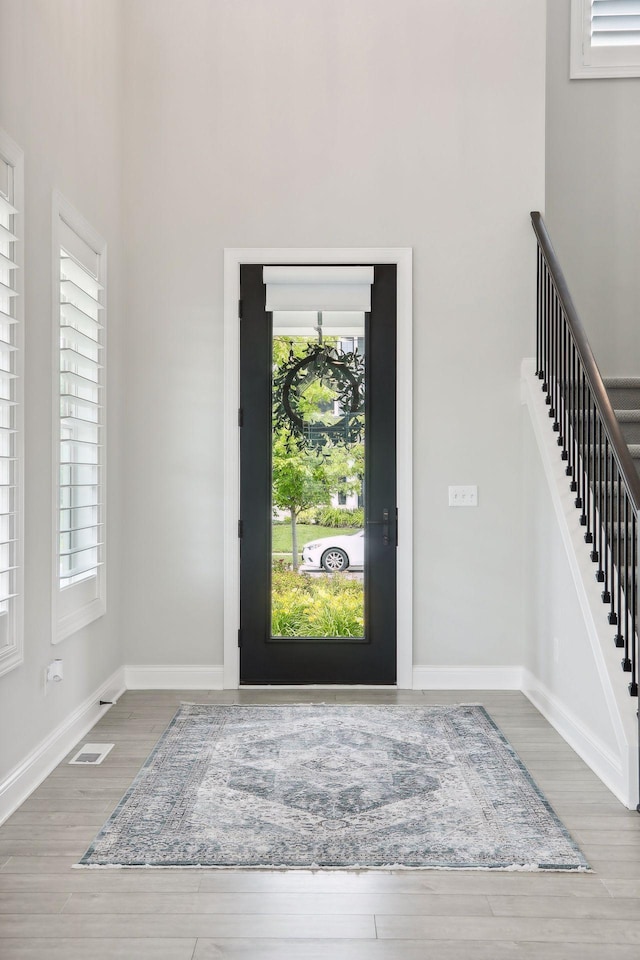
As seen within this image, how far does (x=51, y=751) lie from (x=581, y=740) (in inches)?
87.2

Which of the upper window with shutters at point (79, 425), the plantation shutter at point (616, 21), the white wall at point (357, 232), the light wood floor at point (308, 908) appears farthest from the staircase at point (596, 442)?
the upper window with shutters at point (79, 425)

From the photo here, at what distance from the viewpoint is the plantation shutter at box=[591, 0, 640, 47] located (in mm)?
5172

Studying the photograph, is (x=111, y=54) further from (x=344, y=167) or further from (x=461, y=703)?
(x=461, y=703)

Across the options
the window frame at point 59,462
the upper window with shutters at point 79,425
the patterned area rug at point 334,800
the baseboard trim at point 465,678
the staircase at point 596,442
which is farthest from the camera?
the baseboard trim at point 465,678

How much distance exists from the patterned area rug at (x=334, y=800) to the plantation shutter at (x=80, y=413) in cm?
96

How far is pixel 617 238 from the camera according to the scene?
17.2ft

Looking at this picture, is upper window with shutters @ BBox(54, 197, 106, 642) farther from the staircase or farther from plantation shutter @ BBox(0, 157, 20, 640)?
the staircase

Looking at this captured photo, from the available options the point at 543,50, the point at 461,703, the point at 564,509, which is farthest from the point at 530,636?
the point at 543,50

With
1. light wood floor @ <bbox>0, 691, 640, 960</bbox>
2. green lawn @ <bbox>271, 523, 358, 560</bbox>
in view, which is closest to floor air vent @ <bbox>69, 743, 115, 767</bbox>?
light wood floor @ <bbox>0, 691, 640, 960</bbox>

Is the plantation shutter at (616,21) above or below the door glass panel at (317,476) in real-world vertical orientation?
above

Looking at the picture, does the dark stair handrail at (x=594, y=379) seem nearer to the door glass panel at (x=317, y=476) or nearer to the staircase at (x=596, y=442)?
the staircase at (x=596, y=442)

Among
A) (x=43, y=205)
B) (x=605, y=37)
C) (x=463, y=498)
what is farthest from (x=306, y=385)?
(x=605, y=37)

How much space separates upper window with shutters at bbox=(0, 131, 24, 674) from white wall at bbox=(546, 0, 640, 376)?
365 cm

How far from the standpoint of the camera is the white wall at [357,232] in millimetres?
4398
